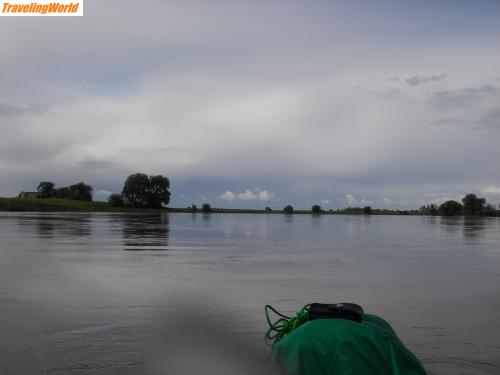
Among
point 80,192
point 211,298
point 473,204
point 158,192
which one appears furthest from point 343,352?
point 80,192

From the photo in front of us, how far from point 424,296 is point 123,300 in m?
6.06

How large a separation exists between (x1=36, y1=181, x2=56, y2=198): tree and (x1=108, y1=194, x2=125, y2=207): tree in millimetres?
30200

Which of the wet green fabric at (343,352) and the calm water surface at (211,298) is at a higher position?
the wet green fabric at (343,352)

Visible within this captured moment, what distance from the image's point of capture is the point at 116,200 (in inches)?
5856

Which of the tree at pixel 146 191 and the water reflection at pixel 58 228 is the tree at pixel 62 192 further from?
the water reflection at pixel 58 228

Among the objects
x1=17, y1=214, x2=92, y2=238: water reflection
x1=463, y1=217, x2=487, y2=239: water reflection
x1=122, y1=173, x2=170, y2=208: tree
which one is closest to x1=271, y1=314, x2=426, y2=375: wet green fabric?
x1=17, y1=214, x2=92, y2=238: water reflection

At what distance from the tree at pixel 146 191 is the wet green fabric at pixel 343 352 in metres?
147

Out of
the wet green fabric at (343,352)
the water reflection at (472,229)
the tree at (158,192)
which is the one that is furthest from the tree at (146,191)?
the wet green fabric at (343,352)

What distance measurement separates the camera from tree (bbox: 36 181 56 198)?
16712cm

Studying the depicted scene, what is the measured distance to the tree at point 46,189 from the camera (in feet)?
548

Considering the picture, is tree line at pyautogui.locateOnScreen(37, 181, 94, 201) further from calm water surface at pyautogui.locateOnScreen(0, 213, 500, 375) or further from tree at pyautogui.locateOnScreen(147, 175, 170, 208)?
calm water surface at pyautogui.locateOnScreen(0, 213, 500, 375)

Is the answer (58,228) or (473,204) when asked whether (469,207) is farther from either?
(58,228)

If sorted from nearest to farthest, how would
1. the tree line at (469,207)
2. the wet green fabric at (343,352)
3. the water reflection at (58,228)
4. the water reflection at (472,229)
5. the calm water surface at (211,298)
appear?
the wet green fabric at (343,352)
the calm water surface at (211,298)
the water reflection at (58,228)
the water reflection at (472,229)
the tree line at (469,207)

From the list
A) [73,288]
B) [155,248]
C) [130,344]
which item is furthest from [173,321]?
[155,248]
